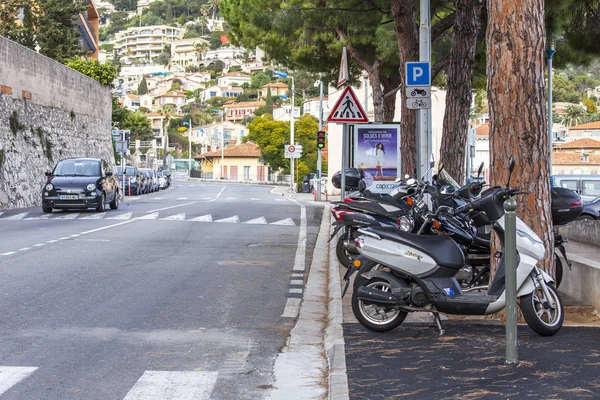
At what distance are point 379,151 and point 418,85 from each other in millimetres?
7124

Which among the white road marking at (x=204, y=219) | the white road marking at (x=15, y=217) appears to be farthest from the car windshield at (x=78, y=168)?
the white road marking at (x=204, y=219)

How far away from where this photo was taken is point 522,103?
7.98 metres

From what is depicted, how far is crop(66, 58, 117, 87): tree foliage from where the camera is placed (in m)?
47.8

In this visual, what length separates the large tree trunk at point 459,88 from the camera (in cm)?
1506

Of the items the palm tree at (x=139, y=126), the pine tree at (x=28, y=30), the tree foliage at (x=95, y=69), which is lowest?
the palm tree at (x=139, y=126)

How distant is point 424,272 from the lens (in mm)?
7777

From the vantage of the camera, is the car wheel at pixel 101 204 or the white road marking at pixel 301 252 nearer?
the white road marking at pixel 301 252

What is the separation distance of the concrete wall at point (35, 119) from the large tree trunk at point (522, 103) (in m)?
25.0

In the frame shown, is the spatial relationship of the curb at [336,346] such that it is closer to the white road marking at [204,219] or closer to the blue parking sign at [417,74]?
the blue parking sign at [417,74]

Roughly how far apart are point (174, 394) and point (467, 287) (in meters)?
3.57

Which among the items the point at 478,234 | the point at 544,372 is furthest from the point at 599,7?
the point at 544,372

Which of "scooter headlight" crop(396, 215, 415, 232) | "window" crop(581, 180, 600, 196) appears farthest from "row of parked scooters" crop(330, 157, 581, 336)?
"window" crop(581, 180, 600, 196)

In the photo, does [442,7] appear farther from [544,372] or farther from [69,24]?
[69,24]

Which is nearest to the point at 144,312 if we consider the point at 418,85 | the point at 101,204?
the point at 418,85
